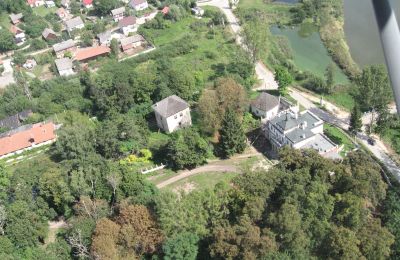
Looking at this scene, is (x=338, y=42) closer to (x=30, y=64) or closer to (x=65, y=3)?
(x=30, y=64)

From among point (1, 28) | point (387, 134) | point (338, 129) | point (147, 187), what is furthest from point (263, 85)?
point (1, 28)

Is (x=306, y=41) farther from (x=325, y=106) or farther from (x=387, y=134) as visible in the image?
(x=387, y=134)

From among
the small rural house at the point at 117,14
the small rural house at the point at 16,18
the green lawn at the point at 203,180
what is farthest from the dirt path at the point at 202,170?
the small rural house at the point at 16,18

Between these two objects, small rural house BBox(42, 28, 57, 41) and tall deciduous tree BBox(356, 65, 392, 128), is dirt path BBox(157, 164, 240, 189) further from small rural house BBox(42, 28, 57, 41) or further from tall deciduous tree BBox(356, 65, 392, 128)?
small rural house BBox(42, 28, 57, 41)

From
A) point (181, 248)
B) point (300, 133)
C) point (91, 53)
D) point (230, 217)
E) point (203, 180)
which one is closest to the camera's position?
point (181, 248)

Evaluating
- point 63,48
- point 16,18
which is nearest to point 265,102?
point 63,48

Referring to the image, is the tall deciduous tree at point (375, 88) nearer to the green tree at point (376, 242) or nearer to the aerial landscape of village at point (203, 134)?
the aerial landscape of village at point (203, 134)
